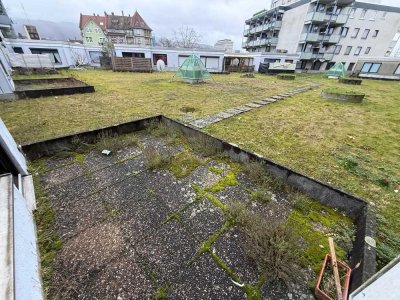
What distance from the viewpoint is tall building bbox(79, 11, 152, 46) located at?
44.7 m

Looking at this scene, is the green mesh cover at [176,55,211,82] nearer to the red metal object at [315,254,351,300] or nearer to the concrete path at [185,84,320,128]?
the concrete path at [185,84,320,128]

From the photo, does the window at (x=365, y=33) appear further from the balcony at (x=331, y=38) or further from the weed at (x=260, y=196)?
the weed at (x=260, y=196)

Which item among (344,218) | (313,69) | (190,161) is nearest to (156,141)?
(190,161)

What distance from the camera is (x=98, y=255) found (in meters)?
1.96

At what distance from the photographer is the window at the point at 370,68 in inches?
864

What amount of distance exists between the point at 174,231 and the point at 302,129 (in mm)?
5104

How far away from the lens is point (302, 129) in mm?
5605

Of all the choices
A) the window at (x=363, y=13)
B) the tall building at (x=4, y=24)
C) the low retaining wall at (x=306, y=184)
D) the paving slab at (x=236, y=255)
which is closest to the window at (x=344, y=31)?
the window at (x=363, y=13)

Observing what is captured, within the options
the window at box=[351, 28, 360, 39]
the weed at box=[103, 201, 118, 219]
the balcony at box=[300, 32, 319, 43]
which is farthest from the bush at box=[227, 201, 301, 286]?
the window at box=[351, 28, 360, 39]

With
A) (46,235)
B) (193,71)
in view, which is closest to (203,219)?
(46,235)

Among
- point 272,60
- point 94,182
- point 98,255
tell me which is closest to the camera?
point 98,255

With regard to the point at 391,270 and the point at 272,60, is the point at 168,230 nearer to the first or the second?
the point at 391,270

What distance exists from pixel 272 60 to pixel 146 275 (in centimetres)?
3279

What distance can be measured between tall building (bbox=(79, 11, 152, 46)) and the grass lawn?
47394 millimetres
